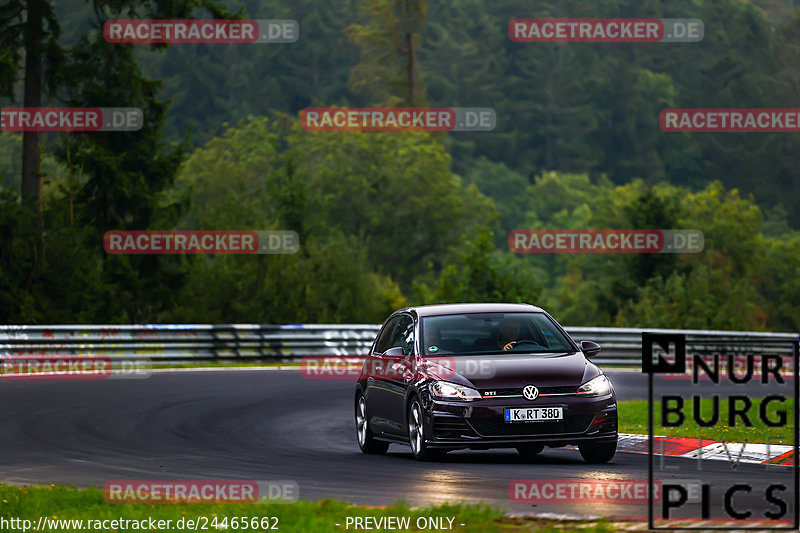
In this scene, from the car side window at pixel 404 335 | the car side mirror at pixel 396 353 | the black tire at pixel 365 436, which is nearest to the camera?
the car side mirror at pixel 396 353

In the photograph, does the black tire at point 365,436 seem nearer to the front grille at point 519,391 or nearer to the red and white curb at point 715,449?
the front grille at point 519,391

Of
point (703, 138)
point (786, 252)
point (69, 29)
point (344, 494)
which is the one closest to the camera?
point (344, 494)

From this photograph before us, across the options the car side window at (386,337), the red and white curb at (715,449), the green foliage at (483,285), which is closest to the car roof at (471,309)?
the car side window at (386,337)

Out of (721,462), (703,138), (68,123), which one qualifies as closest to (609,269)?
(703,138)

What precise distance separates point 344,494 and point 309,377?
1795 centimetres

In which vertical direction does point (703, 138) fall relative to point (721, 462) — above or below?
above

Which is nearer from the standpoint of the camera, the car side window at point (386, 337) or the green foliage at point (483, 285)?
the car side window at point (386, 337)

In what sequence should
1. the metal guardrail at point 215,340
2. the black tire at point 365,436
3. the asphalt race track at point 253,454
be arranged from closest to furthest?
the asphalt race track at point 253,454 → the black tire at point 365,436 → the metal guardrail at point 215,340

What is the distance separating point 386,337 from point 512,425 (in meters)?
3.03

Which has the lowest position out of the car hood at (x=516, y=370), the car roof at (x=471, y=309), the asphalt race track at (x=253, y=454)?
the asphalt race track at (x=253, y=454)

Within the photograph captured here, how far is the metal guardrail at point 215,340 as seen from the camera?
31516mm

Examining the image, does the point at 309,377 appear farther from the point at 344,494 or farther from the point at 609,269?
the point at 609,269

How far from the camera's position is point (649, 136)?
114 meters

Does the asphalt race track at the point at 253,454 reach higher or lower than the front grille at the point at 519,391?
lower
